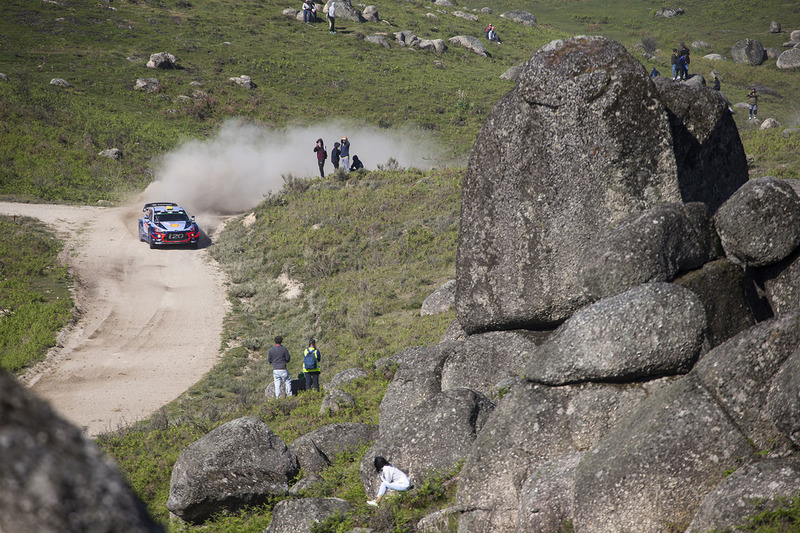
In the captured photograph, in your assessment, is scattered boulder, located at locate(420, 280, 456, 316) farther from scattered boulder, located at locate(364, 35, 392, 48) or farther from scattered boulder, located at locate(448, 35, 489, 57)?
scattered boulder, located at locate(448, 35, 489, 57)

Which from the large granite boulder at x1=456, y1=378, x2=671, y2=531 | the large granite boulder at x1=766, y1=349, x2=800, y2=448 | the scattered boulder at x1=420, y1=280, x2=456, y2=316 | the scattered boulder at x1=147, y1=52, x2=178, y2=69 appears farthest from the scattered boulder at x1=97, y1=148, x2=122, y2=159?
the large granite boulder at x1=766, y1=349, x2=800, y2=448

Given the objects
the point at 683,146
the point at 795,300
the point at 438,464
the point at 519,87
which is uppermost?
the point at 519,87

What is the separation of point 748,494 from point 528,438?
2.80 meters

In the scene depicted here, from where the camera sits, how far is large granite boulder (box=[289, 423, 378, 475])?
12820 mm

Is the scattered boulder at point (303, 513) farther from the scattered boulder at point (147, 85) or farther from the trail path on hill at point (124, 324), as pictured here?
the scattered boulder at point (147, 85)

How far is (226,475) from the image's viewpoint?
39.9 ft

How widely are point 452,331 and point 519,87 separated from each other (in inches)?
218

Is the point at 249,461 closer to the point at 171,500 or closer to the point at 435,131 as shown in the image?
the point at 171,500

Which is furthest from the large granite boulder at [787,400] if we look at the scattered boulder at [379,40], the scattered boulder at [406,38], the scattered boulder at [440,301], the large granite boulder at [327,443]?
the scattered boulder at [406,38]

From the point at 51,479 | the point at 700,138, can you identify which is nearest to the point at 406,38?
the point at 700,138

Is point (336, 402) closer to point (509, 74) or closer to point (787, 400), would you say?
point (787, 400)

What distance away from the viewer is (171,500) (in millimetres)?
12328

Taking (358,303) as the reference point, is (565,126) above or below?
above

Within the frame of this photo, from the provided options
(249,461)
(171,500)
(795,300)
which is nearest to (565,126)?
(795,300)
